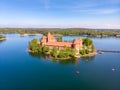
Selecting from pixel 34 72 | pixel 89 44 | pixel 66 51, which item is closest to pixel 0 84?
pixel 34 72

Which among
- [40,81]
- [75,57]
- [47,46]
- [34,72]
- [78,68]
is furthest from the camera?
[47,46]

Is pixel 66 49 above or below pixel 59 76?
above

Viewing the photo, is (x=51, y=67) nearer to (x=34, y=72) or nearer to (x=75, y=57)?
(x=34, y=72)

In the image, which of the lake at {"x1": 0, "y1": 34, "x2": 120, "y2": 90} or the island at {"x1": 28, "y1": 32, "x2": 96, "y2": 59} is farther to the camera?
the island at {"x1": 28, "y1": 32, "x2": 96, "y2": 59}

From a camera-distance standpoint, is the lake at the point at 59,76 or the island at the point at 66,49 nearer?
the lake at the point at 59,76

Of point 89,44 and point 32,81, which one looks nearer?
point 32,81

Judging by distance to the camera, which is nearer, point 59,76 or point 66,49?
point 59,76

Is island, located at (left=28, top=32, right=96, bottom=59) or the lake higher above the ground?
island, located at (left=28, top=32, right=96, bottom=59)

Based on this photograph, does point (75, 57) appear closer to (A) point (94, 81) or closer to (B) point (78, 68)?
(B) point (78, 68)

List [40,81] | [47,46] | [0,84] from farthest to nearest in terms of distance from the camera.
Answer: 1. [47,46]
2. [40,81]
3. [0,84]

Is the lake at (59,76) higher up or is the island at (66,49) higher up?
the island at (66,49)
